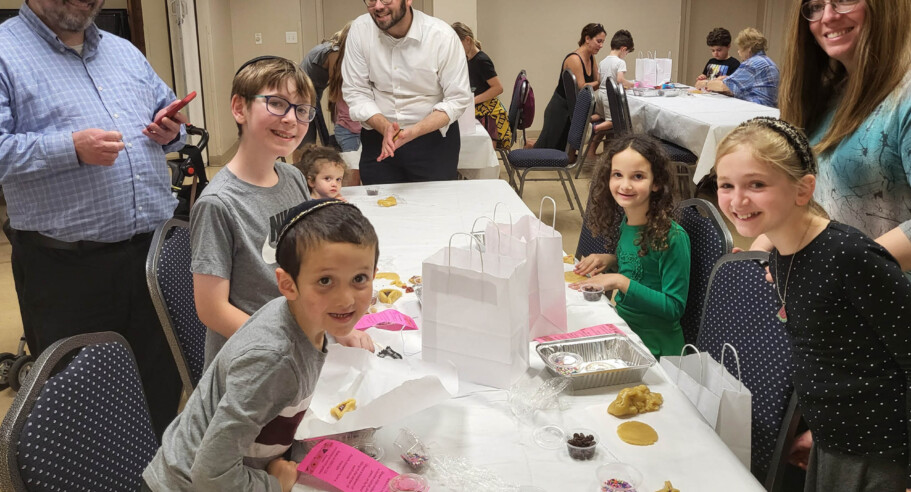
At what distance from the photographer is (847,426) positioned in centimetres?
144

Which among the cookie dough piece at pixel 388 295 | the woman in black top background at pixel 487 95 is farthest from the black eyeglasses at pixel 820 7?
the woman in black top background at pixel 487 95

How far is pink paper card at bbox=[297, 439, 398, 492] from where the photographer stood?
3.95ft

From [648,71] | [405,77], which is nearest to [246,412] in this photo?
[405,77]

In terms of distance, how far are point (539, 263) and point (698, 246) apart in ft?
2.52

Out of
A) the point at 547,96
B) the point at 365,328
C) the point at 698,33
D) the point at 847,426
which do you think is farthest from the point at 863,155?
the point at 698,33

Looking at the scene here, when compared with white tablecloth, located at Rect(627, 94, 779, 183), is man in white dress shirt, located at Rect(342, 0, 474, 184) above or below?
above

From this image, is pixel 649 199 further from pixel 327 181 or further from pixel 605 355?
pixel 327 181

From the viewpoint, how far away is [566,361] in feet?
5.38

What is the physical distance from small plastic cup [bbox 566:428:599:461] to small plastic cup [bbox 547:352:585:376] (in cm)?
24

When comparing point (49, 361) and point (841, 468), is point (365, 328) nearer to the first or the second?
point (49, 361)

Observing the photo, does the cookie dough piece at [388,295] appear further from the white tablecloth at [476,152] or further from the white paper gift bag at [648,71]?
the white paper gift bag at [648,71]

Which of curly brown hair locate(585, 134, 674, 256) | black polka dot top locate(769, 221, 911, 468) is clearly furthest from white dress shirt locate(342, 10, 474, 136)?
black polka dot top locate(769, 221, 911, 468)

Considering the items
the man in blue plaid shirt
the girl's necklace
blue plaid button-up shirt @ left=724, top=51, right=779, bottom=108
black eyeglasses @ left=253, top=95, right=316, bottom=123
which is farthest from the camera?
blue plaid button-up shirt @ left=724, top=51, right=779, bottom=108

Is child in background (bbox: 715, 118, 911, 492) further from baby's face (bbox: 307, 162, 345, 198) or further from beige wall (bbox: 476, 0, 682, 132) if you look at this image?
beige wall (bbox: 476, 0, 682, 132)
